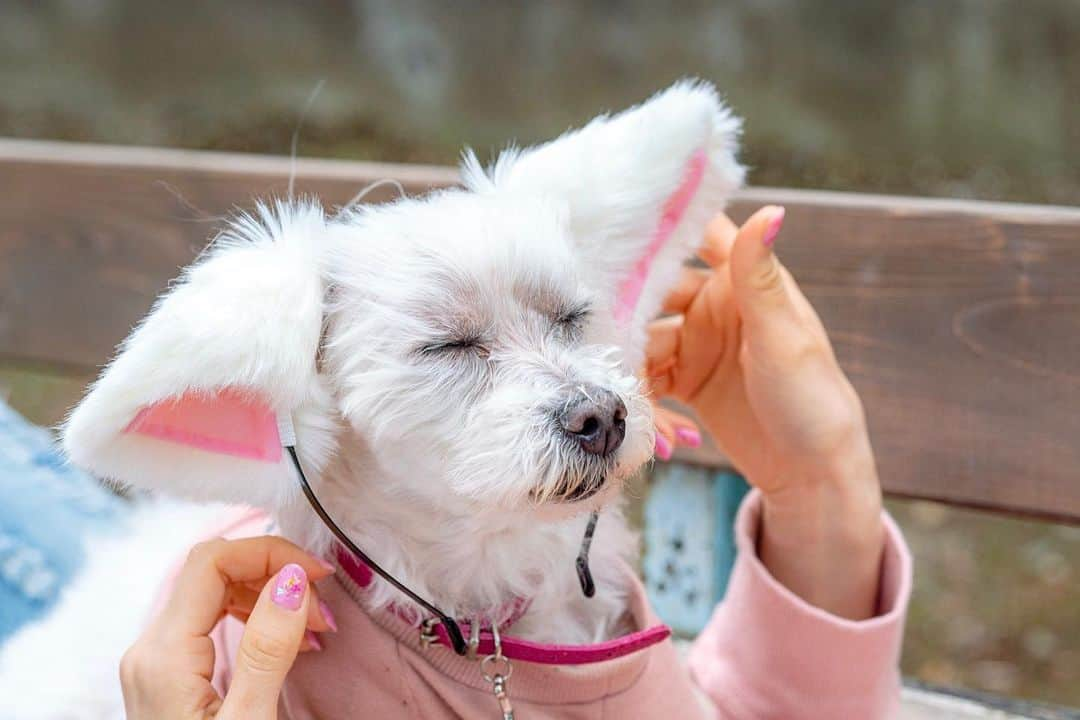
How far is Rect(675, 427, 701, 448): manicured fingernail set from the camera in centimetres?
114

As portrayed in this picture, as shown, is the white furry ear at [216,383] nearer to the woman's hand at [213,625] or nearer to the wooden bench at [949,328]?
the woman's hand at [213,625]

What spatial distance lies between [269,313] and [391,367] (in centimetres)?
10

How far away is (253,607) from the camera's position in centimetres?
92

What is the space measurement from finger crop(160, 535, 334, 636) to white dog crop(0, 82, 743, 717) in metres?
0.05

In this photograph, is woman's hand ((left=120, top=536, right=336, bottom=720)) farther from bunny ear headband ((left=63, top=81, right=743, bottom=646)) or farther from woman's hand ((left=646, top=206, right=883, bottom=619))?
woman's hand ((left=646, top=206, right=883, bottom=619))

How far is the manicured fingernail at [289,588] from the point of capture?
0.83 meters

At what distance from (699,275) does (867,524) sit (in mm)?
318

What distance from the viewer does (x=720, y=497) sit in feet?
4.97

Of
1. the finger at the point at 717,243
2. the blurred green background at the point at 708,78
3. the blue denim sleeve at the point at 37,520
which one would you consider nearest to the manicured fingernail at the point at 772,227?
the finger at the point at 717,243

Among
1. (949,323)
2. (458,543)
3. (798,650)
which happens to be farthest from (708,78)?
(458,543)

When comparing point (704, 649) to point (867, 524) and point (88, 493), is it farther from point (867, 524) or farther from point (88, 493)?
point (88, 493)

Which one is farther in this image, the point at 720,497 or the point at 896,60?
the point at 896,60

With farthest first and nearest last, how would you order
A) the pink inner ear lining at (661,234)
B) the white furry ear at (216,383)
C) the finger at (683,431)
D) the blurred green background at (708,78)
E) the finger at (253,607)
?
the blurred green background at (708,78) → the finger at (683,431) → the pink inner ear lining at (661,234) → the finger at (253,607) → the white furry ear at (216,383)

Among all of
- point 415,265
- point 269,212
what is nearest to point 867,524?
point 415,265
